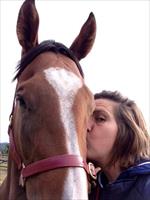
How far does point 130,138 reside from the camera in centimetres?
377

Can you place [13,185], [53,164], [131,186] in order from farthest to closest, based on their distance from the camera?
[13,185]
[131,186]
[53,164]

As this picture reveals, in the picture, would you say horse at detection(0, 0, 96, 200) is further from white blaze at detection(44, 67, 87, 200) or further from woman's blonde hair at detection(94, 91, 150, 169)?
woman's blonde hair at detection(94, 91, 150, 169)

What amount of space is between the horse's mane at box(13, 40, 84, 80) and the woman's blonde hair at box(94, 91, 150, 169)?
1.95ft

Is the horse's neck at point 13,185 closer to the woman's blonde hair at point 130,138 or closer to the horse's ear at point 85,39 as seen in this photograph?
the woman's blonde hair at point 130,138

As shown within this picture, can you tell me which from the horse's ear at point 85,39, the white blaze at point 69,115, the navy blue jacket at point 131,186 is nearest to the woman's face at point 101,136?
the navy blue jacket at point 131,186

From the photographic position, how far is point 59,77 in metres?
3.34

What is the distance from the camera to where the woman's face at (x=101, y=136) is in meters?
3.80

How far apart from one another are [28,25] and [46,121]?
3.89 ft

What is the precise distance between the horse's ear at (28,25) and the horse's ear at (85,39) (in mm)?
459

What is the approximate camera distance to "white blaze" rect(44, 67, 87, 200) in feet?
9.11

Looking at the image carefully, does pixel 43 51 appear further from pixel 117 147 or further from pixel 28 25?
pixel 117 147

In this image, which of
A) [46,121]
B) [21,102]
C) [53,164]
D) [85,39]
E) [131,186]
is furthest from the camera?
[85,39]

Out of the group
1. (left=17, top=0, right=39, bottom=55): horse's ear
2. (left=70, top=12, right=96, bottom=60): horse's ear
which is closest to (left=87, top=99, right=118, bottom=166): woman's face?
(left=70, top=12, right=96, bottom=60): horse's ear

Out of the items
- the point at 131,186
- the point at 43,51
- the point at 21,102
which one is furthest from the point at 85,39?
the point at 131,186
